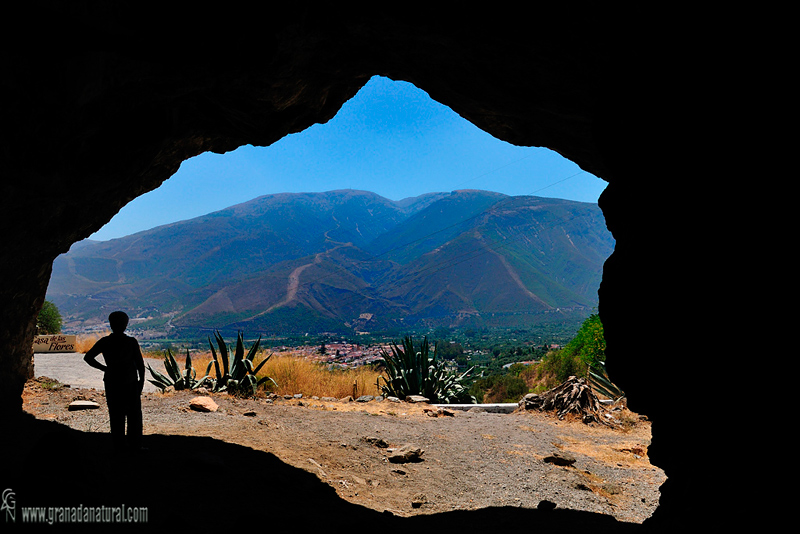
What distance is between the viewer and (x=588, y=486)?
178 inches

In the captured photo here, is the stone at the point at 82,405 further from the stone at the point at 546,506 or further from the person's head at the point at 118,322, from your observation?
the stone at the point at 546,506

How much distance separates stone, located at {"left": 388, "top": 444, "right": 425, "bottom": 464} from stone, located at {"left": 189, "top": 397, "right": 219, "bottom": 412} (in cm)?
306

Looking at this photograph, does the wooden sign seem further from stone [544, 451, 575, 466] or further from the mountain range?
the mountain range

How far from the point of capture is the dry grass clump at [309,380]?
978cm

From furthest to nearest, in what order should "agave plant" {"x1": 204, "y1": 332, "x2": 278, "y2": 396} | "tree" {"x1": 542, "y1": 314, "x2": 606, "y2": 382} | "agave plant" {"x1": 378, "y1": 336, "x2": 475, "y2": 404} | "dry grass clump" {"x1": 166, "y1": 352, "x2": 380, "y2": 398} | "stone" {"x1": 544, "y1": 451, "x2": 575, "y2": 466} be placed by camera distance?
1. "tree" {"x1": 542, "y1": 314, "x2": 606, "y2": 382}
2. "agave plant" {"x1": 378, "y1": 336, "x2": 475, "y2": 404}
3. "dry grass clump" {"x1": 166, "y1": 352, "x2": 380, "y2": 398}
4. "agave plant" {"x1": 204, "y1": 332, "x2": 278, "y2": 396}
5. "stone" {"x1": 544, "y1": 451, "x2": 575, "y2": 466}

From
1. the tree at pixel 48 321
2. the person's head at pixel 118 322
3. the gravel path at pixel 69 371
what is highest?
the person's head at pixel 118 322

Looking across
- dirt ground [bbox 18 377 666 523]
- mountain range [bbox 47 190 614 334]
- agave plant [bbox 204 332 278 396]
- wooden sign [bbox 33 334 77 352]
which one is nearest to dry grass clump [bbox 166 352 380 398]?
agave plant [bbox 204 332 278 396]

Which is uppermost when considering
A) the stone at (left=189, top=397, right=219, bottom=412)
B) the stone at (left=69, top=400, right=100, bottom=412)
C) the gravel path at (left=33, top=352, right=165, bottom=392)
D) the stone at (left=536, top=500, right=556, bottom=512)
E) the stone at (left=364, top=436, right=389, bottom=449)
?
the stone at (left=69, top=400, right=100, bottom=412)

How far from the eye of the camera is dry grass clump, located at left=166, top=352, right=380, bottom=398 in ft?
32.1

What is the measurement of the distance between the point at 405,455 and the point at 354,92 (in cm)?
475

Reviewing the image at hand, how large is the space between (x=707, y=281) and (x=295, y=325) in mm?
112752

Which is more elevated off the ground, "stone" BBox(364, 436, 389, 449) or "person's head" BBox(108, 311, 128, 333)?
"person's head" BBox(108, 311, 128, 333)

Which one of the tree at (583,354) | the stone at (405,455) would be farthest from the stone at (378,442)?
the tree at (583,354)

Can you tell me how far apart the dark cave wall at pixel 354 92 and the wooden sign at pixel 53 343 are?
9.93 metres
